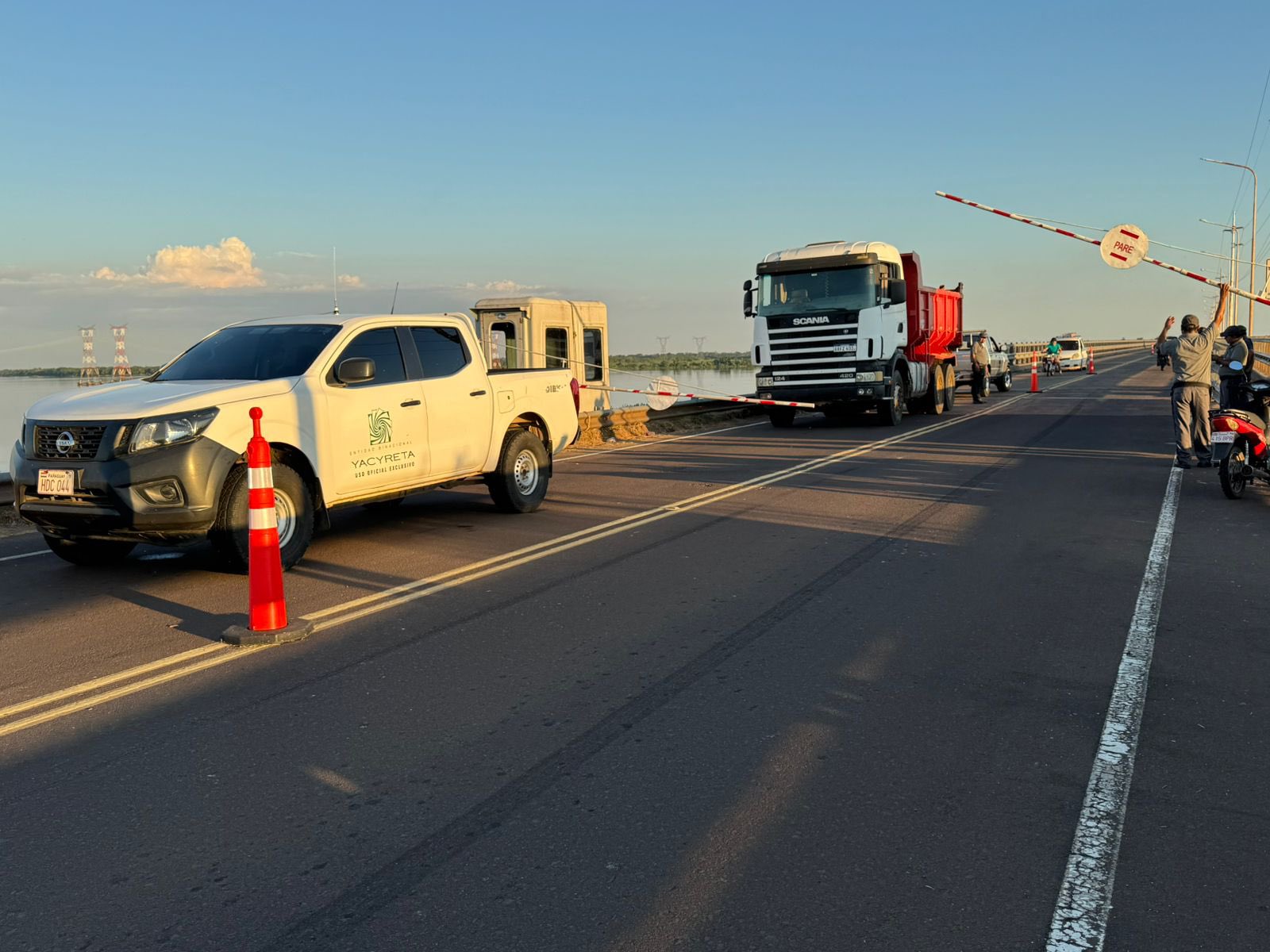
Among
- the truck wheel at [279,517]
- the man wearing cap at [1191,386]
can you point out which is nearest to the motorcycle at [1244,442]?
the man wearing cap at [1191,386]

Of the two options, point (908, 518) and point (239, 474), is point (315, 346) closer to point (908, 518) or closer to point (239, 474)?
point (239, 474)

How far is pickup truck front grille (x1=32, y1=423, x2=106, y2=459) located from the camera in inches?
297

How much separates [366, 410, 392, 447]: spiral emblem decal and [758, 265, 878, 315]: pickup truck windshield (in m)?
13.5

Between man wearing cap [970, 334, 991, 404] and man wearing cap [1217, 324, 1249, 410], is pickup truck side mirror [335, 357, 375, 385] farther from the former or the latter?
man wearing cap [970, 334, 991, 404]

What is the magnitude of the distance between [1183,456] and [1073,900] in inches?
437

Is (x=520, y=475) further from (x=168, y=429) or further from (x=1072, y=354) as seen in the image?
(x=1072, y=354)

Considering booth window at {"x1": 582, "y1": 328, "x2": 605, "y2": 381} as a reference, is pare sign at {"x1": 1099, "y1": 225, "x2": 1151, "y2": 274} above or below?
above

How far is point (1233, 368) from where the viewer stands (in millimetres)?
12219

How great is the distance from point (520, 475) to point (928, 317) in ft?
50.7

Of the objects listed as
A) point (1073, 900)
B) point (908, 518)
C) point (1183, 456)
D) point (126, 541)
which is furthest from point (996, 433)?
point (1073, 900)

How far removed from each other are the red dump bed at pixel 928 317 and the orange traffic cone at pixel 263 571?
17938 millimetres

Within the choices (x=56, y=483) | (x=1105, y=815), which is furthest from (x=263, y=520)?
(x=1105, y=815)

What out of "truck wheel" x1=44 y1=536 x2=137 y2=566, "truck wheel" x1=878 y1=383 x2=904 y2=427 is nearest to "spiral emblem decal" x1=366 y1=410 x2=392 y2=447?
"truck wheel" x1=44 y1=536 x2=137 y2=566

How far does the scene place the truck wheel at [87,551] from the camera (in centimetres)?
837
